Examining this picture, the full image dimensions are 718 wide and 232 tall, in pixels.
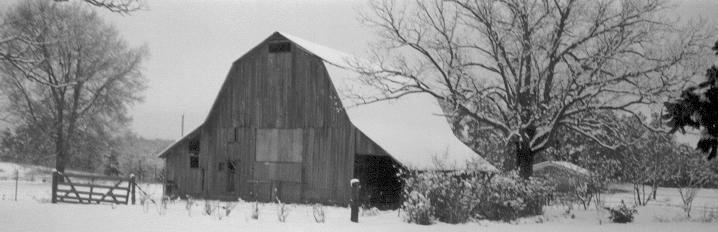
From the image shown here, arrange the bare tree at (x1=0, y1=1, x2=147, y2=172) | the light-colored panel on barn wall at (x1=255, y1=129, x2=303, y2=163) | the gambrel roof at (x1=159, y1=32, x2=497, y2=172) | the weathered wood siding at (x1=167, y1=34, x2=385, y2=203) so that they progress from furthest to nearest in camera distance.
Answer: the bare tree at (x1=0, y1=1, x2=147, y2=172) < the light-colored panel on barn wall at (x1=255, y1=129, x2=303, y2=163) < the weathered wood siding at (x1=167, y1=34, x2=385, y2=203) < the gambrel roof at (x1=159, y1=32, x2=497, y2=172)

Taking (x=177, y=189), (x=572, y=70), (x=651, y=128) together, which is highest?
(x=572, y=70)

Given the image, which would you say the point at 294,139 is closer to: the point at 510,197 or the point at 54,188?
the point at 54,188

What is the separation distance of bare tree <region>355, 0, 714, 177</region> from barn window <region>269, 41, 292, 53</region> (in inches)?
126

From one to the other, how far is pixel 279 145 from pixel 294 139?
652 millimetres

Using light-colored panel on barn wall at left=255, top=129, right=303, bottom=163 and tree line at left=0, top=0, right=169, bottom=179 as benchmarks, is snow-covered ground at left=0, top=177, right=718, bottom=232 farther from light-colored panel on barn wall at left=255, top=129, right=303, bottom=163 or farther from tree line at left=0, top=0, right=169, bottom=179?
tree line at left=0, top=0, right=169, bottom=179

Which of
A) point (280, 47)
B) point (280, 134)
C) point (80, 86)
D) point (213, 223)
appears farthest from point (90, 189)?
point (80, 86)

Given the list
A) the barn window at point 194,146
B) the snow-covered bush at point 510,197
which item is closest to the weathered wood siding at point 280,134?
the barn window at point 194,146

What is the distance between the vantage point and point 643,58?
20.8m

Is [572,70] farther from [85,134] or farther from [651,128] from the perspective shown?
[85,134]

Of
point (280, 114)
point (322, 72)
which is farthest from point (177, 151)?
point (322, 72)

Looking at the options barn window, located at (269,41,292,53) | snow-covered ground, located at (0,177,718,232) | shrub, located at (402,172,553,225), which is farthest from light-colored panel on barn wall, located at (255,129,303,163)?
shrub, located at (402,172,553,225)

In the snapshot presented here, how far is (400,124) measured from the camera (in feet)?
84.3

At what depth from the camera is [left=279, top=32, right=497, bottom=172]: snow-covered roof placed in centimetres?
2275

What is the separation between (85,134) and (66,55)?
550 cm
